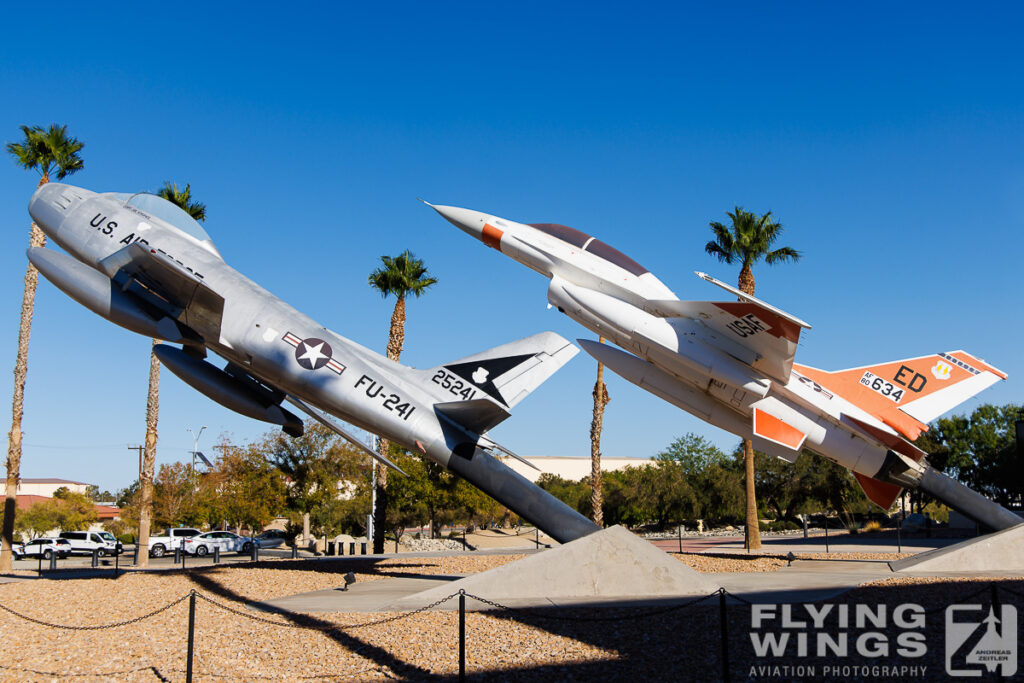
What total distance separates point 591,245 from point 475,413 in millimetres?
6350

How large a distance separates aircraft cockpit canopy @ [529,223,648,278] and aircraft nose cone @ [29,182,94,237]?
38.4 feet

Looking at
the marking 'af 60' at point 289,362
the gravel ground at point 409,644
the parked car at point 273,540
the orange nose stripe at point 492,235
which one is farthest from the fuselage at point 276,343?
the parked car at point 273,540

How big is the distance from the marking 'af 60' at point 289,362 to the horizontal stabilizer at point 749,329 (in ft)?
11.0

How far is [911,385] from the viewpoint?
19.1 metres

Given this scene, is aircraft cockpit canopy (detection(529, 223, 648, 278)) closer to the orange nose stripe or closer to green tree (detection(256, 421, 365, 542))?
the orange nose stripe

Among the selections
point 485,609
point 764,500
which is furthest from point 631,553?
point 764,500

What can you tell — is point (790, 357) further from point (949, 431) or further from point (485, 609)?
point (949, 431)

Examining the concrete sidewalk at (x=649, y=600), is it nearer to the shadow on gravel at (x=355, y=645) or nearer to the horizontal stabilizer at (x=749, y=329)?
the shadow on gravel at (x=355, y=645)

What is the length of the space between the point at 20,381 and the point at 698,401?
72.5 feet

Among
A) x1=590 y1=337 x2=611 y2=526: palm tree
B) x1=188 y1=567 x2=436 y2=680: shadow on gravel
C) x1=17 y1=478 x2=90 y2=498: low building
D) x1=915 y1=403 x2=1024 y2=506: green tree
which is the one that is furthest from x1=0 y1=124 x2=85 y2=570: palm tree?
x1=17 y1=478 x2=90 y2=498: low building

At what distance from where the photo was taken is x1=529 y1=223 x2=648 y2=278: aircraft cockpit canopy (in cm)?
1881

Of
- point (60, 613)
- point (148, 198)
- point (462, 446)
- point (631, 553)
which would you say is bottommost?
point (60, 613)

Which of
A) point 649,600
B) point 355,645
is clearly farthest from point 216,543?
A: point 649,600

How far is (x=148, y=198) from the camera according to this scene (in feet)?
60.6
